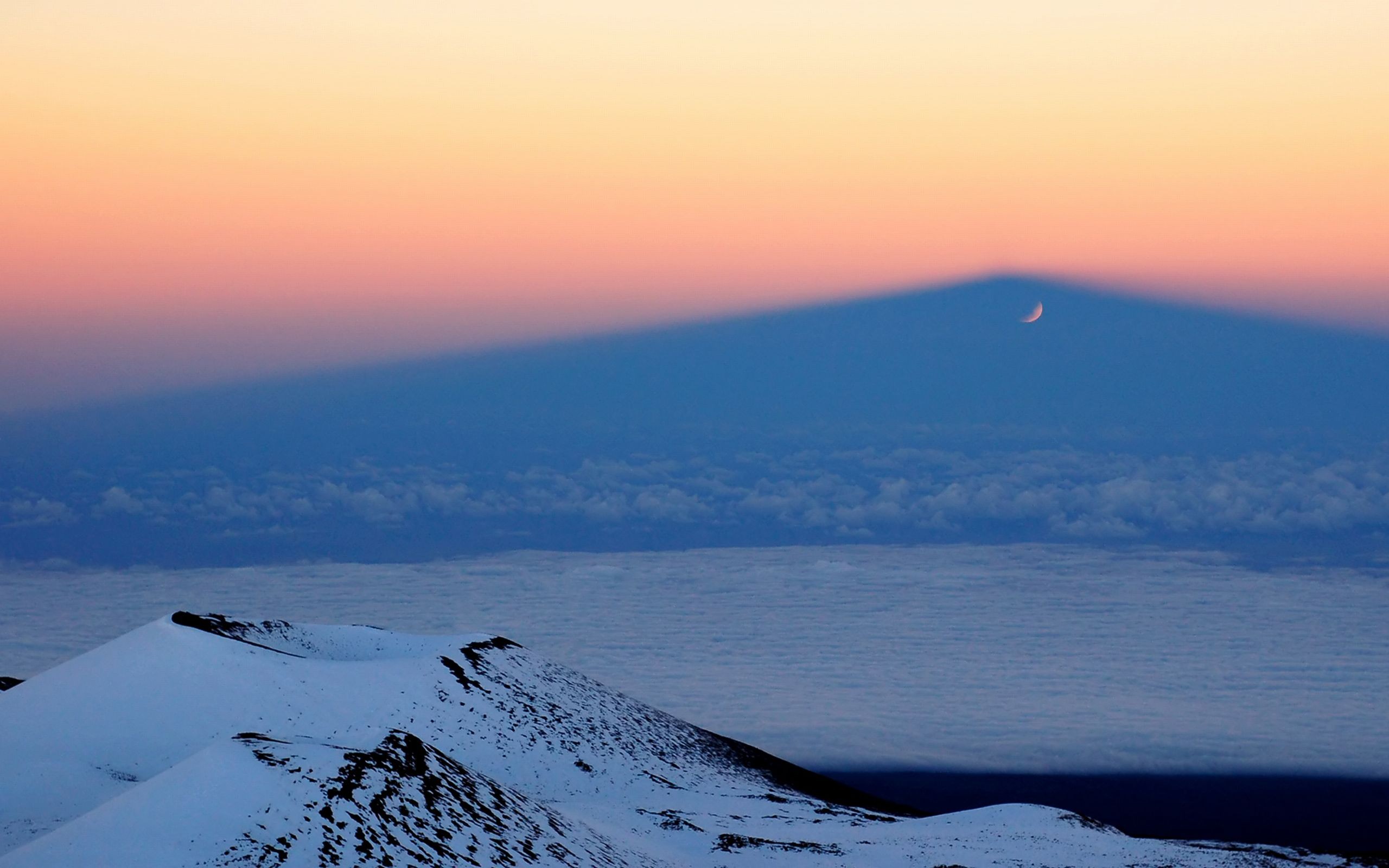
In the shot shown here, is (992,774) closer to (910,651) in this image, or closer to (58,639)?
(910,651)

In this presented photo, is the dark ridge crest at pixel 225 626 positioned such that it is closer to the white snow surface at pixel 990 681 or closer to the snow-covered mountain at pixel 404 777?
the snow-covered mountain at pixel 404 777

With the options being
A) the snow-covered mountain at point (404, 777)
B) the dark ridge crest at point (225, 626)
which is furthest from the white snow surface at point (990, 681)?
the dark ridge crest at point (225, 626)

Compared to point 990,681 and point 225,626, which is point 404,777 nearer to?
point 225,626

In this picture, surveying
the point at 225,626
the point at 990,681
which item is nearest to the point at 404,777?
the point at 225,626

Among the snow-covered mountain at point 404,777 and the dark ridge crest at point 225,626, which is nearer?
the snow-covered mountain at point 404,777

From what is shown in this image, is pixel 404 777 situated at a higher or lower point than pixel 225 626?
higher

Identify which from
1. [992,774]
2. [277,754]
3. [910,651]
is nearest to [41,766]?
[277,754]

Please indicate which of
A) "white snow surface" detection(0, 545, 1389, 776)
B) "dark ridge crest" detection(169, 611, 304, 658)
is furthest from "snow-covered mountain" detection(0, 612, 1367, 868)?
"white snow surface" detection(0, 545, 1389, 776)

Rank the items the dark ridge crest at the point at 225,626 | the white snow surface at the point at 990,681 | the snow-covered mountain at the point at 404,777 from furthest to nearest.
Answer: the white snow surface at the point at 990,681
the dark ridge crest at the point at 225,626
the snow-covered mountain at the point at 404,777

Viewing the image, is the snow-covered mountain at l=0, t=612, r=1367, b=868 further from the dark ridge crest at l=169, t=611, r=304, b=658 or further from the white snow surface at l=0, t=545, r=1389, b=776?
the white snow surface at l=0, t=545, r=1389, b=776
